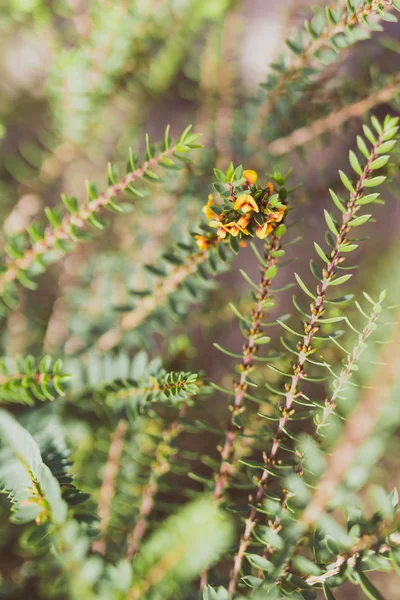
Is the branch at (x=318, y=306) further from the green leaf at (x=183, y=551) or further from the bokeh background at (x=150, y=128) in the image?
the bokeh background at (x=150, y=128)

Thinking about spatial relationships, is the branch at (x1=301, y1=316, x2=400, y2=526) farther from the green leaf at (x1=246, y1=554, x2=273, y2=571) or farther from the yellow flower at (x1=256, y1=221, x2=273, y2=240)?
the yellow flower at (x1=256, y1=221, x2=273, y2=240)

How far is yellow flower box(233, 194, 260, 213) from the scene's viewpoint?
0.37 m

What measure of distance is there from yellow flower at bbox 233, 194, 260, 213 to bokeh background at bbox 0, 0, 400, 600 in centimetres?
19

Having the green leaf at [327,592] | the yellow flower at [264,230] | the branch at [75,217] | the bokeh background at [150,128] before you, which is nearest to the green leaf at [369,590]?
the green leaf at [327,592]

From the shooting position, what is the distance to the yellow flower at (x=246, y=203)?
37cm

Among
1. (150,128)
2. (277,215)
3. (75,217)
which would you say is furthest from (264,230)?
(150,128)

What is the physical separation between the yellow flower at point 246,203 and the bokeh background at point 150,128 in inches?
7.6

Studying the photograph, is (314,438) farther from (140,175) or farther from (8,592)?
(8,592)

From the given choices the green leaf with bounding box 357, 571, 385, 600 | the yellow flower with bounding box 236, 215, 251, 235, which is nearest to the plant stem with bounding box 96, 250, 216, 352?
the yellow flower with bounding box 236, 215, 251, 235

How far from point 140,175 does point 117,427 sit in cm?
33

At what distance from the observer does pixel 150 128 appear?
0.96m

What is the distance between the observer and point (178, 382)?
0.42 metres

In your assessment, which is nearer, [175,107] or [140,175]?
[140,175]

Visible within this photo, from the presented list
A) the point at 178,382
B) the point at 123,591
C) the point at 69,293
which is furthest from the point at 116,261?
the point at 123,591
